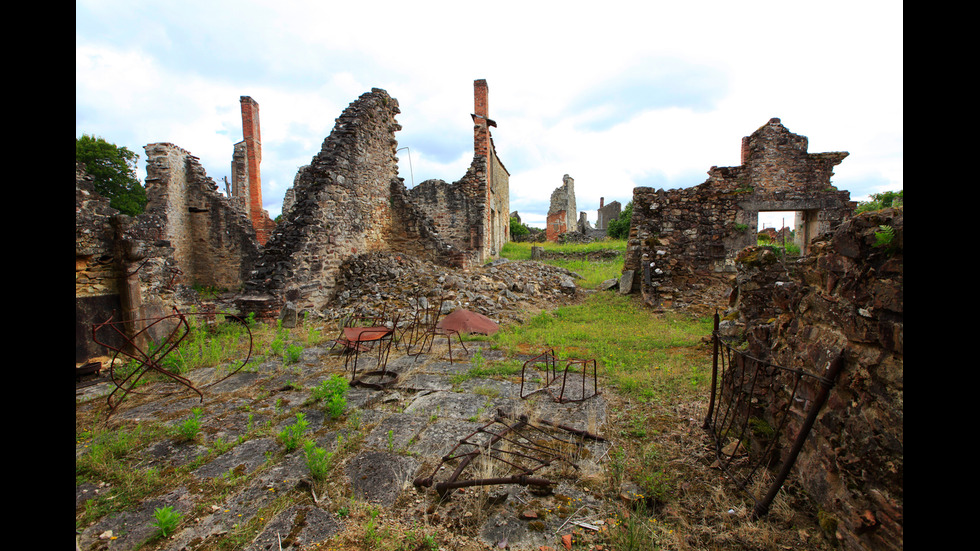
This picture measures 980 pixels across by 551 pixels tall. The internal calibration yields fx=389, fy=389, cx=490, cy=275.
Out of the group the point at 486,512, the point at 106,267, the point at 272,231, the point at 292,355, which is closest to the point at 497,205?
the point at 272,231

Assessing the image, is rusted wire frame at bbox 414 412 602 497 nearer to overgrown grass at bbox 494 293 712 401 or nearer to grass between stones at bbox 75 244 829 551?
grass between stones at bbox 75 244 829 551

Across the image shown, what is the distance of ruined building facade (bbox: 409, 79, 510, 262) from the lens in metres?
17.8

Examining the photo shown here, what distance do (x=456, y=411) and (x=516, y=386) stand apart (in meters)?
0.95

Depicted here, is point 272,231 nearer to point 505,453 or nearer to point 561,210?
point 505,453

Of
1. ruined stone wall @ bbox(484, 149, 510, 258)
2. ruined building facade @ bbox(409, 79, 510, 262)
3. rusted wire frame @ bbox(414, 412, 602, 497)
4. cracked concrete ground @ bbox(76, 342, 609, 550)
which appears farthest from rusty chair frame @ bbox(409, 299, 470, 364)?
ruined stone wall @ bbox(484, 149, 510, 258)

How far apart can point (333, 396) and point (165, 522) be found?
169 centimetres

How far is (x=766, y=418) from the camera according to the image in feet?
9.65

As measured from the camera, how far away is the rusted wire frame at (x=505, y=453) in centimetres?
257

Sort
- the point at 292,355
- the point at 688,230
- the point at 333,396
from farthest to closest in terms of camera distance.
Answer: the point at 688,230 < the point at 292,355 < the point at 333,396

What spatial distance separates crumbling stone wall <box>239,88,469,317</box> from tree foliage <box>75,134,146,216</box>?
23.3 meters

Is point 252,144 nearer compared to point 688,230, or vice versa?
point 688,230

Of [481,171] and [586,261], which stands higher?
[481,171]

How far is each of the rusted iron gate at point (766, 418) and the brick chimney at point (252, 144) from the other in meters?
22.3

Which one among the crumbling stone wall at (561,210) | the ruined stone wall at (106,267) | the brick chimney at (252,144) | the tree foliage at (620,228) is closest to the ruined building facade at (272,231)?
the ruined stone wall at (106,267)
